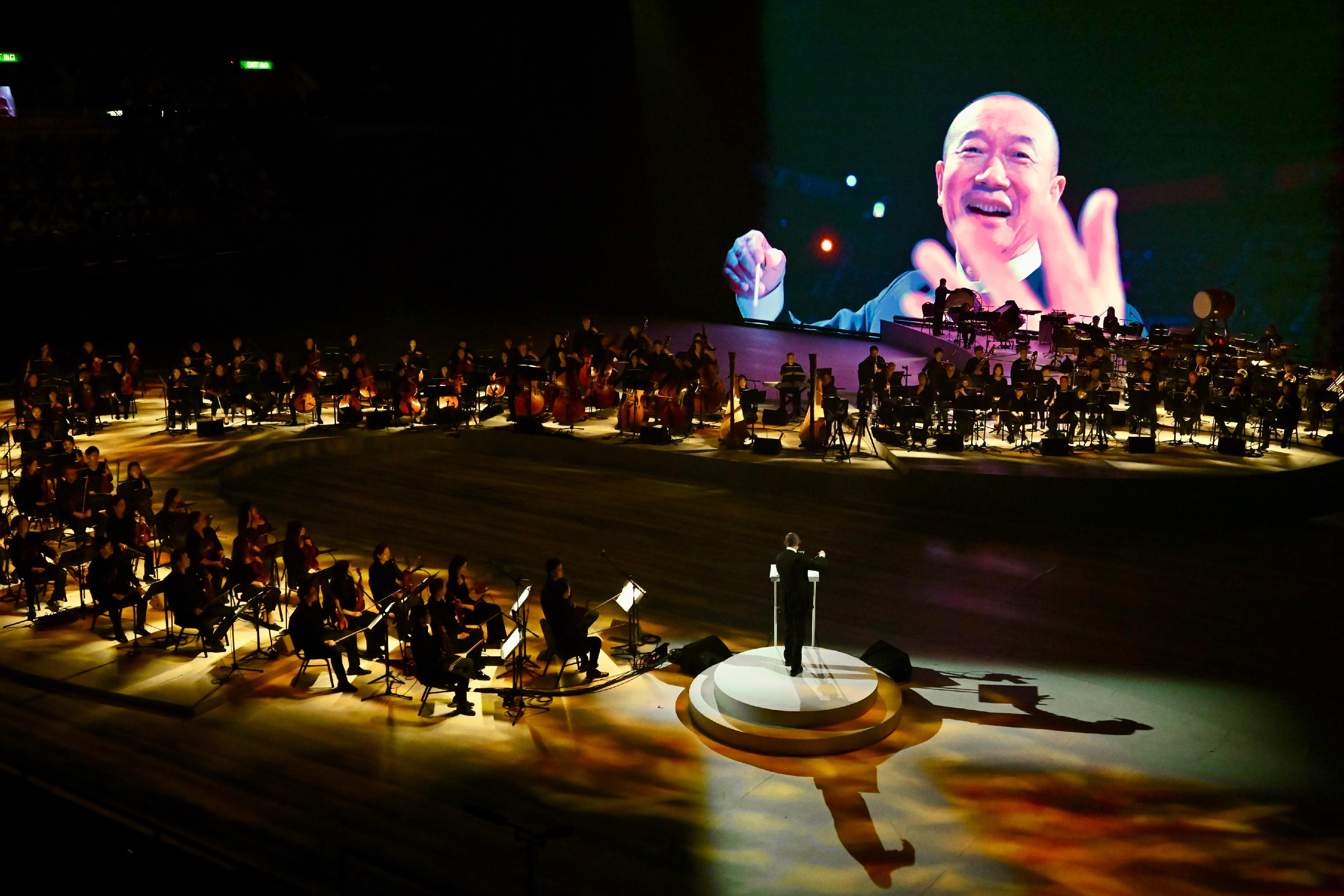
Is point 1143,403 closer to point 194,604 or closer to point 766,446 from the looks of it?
point 766,446

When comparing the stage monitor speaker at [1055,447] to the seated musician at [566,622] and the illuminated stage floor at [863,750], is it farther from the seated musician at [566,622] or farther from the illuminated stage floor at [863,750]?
the seated musician at [566,622]

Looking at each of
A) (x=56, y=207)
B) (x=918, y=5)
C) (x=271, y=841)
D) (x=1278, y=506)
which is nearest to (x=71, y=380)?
(x=56, y=207)

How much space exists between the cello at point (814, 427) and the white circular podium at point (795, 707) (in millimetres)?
5561

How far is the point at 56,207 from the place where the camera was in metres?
18.5

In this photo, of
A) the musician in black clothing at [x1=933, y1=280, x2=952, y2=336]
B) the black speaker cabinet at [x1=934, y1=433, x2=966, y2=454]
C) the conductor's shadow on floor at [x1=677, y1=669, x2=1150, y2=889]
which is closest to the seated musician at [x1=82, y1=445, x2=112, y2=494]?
the conductor's shadow on floor at [x1=677, y1=669, x2=1150, y2=889]

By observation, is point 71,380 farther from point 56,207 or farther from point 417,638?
point 417,638

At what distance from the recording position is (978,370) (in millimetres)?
13453

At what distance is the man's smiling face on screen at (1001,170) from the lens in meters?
17.0

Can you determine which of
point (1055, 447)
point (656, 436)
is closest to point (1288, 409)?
point (1055, 447)

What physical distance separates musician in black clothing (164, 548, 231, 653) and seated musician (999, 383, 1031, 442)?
27.3 ft

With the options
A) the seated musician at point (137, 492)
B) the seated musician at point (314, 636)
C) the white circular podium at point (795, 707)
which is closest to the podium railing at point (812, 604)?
the white circular podium at point (795, 707)

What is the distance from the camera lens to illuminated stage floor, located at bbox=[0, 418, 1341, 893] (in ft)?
19.6

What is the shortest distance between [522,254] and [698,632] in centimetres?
1691

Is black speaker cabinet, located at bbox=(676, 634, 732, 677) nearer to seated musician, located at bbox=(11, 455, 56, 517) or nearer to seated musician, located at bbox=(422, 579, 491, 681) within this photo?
seated musician, located at bbox=(422, 579, 491, 681)
